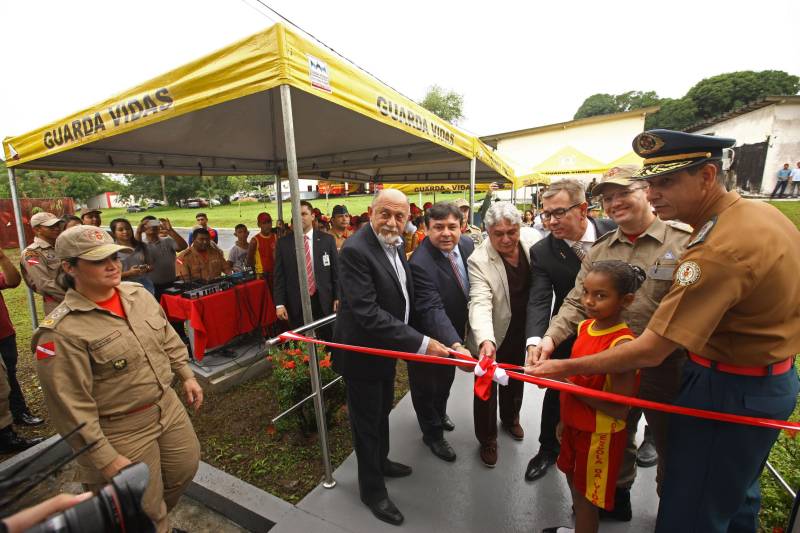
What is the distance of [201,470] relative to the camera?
2.97 meters

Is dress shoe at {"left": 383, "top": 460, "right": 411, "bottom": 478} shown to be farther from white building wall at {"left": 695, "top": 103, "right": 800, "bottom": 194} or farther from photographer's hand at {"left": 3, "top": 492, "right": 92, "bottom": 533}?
white building wall at {"left": 695, "top": 103, "right": 800, "bottom": 194}

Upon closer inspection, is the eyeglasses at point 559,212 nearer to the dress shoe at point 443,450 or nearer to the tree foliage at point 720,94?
the dress shoe at point 443,450

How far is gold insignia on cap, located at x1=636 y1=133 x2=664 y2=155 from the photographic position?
1.56m

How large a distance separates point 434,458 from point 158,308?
94.9 inches

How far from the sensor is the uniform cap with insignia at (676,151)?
Result: 56.7 inches

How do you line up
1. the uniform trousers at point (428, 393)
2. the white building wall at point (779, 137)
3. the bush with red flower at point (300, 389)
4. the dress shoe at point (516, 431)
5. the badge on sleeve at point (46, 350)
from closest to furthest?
the badge on sleeve at point (46, 350)
the uniform trousers at point (428, 393)
the dress shoe at point (516, 431)
the bush with red flower at point (300, 389)
the white building wall at point (779, 137)

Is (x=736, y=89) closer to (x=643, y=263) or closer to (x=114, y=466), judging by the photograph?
(x=643, y=263)

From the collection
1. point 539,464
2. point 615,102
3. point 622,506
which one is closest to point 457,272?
point 539,464

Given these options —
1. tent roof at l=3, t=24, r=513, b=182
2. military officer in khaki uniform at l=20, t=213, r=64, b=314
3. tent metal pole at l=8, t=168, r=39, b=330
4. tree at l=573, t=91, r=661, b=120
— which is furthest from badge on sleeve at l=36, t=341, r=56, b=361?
tree at l=573, t=91, r=661, b=120

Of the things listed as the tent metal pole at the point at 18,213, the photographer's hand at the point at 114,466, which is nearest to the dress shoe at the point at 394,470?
the photographer's hand at the point at 114,466

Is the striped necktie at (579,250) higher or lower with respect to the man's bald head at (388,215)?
lower

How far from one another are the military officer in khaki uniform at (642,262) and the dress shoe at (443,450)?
1231 mm

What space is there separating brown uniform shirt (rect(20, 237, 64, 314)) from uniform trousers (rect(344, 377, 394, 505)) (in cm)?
319

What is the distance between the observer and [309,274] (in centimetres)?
470
